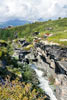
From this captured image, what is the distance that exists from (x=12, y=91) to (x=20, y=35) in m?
175

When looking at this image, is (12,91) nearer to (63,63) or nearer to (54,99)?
(63,63)

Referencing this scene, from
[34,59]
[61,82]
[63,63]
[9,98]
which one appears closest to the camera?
[9,98]

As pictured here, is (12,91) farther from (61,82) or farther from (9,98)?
(61,82)

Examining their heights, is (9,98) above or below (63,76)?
above

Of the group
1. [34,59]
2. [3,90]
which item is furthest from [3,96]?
[34,59]

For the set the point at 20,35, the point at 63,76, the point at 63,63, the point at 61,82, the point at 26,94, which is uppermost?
the point at 26,94

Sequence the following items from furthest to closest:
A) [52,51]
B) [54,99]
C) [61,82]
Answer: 1. [54,99]
2. [52,51]
3. [61,82]

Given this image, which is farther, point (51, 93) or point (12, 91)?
point (51, 93)

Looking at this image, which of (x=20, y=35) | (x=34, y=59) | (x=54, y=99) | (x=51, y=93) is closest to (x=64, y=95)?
(x=54, y=99)

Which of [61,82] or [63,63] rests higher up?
[63,63]

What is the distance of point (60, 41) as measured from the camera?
99.0ft

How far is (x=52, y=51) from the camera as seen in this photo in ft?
102

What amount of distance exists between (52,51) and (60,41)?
122 inches

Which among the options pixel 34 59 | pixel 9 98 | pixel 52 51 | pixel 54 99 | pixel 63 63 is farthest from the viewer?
pixel 34 59
